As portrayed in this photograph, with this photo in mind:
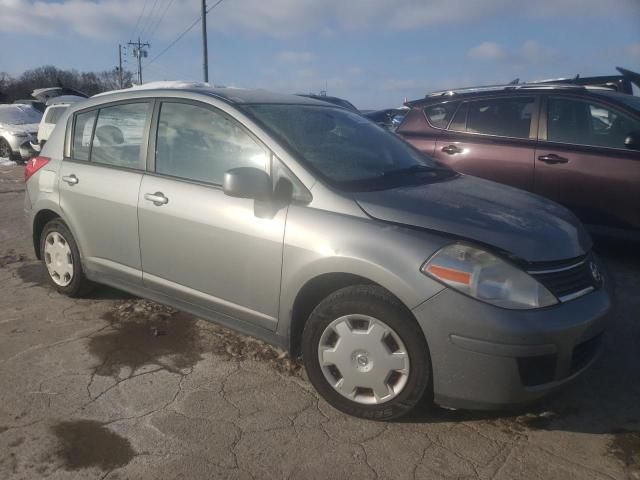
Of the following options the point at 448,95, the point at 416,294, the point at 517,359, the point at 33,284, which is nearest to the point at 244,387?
the point at 416,294

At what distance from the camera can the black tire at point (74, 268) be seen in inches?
169

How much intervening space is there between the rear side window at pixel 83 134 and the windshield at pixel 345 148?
1568 millimetres

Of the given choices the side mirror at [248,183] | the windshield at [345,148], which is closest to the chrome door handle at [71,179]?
the windshield at [345,148]

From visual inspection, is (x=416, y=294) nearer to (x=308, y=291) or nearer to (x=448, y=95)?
(x=308, y=291)

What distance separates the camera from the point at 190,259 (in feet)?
11.2

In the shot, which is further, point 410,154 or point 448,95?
point 448,95

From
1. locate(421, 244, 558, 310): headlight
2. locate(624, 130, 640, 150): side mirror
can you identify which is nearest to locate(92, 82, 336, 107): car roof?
locate(421, 244, 558, 310): headlight

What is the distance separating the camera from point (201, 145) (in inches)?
137

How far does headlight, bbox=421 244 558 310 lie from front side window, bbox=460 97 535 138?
3575 mm

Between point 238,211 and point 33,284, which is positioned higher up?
point 238,211

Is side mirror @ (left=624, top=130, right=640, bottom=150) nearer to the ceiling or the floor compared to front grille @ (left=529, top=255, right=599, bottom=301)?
nearer to the ceiling

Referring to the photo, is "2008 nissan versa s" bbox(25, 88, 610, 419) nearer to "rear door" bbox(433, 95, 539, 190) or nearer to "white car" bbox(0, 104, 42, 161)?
"rear door" bbox(433, 95, 539, 190)

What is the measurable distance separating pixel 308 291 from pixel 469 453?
1.10m

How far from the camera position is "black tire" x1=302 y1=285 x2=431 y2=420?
8.58ft
